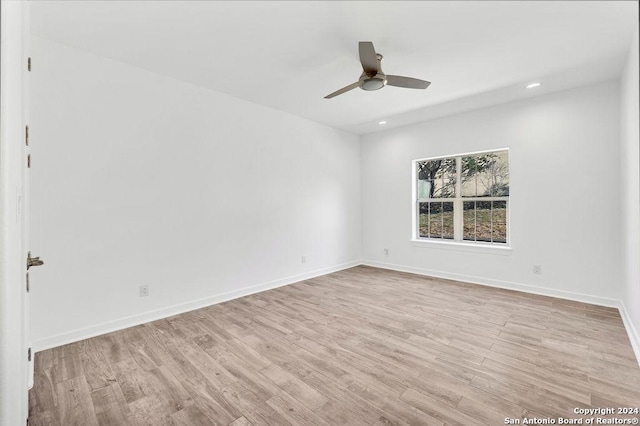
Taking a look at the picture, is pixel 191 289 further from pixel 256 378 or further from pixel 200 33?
pixel 200 33

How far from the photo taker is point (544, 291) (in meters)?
3.84

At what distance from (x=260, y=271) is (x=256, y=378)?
2168mm

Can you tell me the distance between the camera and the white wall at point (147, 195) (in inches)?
101

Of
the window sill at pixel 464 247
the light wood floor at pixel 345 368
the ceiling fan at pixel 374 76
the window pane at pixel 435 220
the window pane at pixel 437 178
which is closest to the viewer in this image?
the light wood floor at pixel 345 368

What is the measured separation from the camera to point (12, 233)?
1178 mm

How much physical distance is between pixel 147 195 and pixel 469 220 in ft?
15.1

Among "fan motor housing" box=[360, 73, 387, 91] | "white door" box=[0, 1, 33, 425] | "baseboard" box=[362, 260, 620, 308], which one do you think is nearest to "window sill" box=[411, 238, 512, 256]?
"baseboard" box=[362, 260, 620, 308]

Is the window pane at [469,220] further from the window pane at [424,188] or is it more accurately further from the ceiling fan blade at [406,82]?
the ceiling fan blade at [406,82]

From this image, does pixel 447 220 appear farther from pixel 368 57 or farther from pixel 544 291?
pixel 368 57

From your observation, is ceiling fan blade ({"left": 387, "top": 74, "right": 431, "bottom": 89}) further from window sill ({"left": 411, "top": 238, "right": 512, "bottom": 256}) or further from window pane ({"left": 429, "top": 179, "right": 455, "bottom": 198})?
window sill ({"left": 411, "top": 238, "right": 512, "bottom": 256})

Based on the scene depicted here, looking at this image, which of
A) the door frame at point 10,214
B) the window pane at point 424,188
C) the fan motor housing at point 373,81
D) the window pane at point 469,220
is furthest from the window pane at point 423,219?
the door frame at point 10,214

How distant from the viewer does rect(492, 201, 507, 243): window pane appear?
14.3ft

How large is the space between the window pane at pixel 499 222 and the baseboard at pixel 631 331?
149cm

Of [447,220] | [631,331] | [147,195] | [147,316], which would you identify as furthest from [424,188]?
[147,316]
